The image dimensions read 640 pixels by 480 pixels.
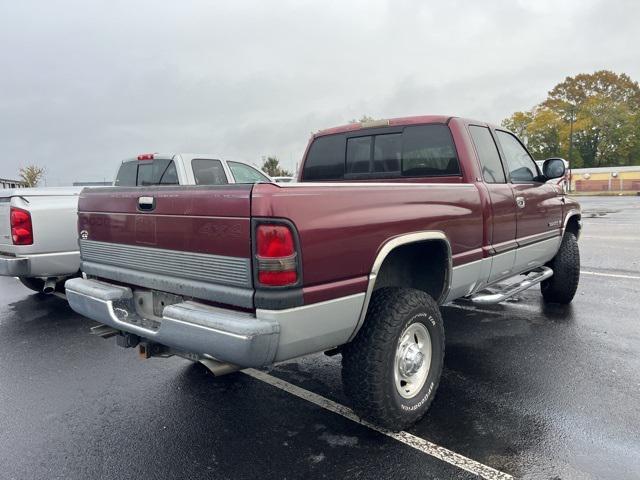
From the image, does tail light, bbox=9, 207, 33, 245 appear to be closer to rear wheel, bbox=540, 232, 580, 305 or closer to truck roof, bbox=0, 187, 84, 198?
truck roof, bbox=0, 187, 84, 198

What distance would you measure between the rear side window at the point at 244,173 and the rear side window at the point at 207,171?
0.26 metres

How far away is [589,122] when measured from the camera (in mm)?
70688

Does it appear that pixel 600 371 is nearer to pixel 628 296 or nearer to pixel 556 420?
pixel 556 420

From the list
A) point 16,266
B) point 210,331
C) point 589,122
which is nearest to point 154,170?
point 16,266

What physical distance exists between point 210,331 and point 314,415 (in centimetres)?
120

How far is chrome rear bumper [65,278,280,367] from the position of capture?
7.47 ft

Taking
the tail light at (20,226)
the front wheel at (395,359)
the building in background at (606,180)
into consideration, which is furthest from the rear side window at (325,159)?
the building in background at (606,180)

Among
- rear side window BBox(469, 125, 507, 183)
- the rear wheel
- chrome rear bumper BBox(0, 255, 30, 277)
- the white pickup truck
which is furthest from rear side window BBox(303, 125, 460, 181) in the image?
chrome rear bumper BBox(0, 255, 30, 277)

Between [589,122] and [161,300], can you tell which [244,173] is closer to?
[161,300]

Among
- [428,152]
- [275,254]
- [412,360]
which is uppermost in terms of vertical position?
[428,152]

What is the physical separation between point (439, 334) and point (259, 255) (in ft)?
4.88

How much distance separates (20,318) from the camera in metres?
5.76

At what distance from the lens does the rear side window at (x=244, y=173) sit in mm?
8227


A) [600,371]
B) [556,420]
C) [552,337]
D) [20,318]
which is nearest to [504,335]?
[552,337]
